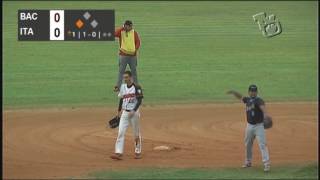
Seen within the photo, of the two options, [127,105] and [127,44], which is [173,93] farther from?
[127,105]

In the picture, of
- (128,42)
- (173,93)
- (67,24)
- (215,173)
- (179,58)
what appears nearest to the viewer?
(215,173)

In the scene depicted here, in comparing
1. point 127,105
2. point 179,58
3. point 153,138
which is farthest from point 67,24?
point 179,58

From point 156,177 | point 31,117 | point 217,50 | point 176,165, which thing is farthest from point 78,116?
point 217,50

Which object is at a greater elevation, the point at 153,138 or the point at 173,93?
the point at 173,93

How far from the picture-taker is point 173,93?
2680cm

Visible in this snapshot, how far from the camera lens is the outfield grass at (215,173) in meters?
14.4

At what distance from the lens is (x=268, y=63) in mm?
32594

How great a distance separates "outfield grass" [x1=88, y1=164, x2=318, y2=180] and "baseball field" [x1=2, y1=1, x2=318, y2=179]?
0.02 metres

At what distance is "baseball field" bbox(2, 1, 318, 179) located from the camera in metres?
16.3

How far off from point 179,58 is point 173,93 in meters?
6.74

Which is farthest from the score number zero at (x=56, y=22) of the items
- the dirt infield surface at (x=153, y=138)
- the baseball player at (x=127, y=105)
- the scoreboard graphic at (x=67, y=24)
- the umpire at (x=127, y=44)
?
the baseball player at (x=127, y=105)

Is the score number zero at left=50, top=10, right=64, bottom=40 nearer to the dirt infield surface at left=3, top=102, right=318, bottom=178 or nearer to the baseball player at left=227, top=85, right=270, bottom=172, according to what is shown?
the dirt infield surface at left=3, top=102, right=318, bottom=178

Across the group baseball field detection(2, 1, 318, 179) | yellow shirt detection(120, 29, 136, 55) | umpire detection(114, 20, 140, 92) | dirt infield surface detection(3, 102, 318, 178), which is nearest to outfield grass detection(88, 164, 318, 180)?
baseball field detection(2, 1, 318, 179)

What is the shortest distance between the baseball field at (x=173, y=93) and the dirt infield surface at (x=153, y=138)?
0.03 metres
